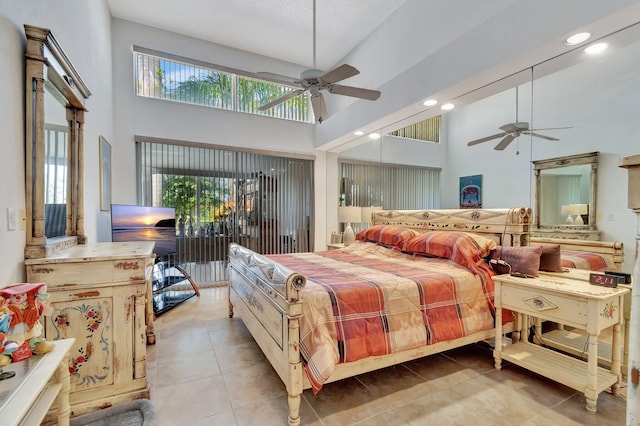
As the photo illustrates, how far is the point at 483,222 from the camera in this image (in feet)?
10.2

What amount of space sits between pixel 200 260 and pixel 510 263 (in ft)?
14.1

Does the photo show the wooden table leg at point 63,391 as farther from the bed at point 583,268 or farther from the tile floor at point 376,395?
the bed at point 583,268

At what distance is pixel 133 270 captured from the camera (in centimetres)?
185

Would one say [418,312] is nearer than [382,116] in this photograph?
Yes

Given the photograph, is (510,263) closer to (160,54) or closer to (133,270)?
(133,270)

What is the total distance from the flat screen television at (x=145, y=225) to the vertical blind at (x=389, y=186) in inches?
129

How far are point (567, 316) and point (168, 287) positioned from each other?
14.0 ft

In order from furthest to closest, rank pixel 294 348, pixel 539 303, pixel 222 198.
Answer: pixel 222 198
pixel 539 303
pixel 294 348

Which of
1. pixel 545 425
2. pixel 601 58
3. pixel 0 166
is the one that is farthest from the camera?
pixel 601 58

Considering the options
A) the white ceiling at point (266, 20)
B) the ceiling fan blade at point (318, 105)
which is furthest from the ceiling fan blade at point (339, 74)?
the white ceiling at point (266, 20)

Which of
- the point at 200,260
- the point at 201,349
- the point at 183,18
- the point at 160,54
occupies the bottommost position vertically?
the point at 201,349

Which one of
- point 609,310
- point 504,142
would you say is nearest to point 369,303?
point 609,310

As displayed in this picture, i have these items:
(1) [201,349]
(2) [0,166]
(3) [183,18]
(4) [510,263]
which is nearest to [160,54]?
(3) [183,18]

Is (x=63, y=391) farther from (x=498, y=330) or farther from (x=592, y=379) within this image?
(x=592, y=379)
